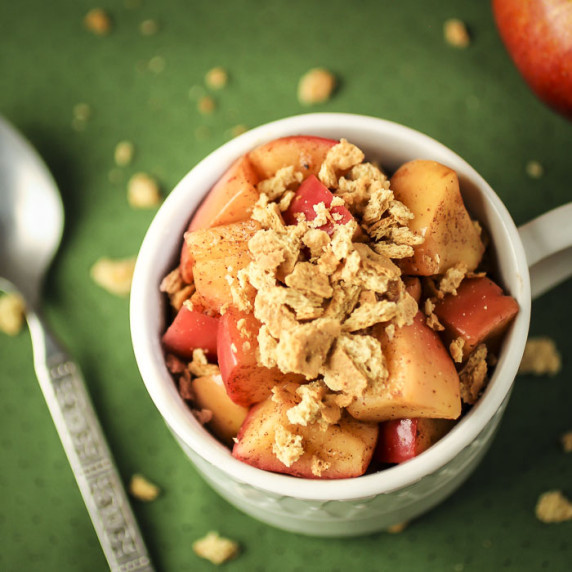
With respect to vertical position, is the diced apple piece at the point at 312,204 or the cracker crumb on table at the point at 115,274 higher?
the diced apple piece at the point at 312,204

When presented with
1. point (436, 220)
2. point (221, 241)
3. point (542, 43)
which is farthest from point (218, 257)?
point (542, 43)

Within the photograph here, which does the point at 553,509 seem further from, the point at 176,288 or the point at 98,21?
the point at 98,21

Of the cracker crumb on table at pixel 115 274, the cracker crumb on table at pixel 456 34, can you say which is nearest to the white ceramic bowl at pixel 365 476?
the cracker crumb on table at pixel 115 274

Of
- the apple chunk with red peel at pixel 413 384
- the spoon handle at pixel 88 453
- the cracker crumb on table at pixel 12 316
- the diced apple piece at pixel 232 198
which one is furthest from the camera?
the cracker crumb on table at pixel 12 316

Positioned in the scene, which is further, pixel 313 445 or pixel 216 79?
pixel 216 79

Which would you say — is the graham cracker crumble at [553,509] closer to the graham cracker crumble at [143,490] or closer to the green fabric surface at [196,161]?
the green fabric surface at [196,161]

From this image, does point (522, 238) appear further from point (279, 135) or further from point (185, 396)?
point (185, 396)

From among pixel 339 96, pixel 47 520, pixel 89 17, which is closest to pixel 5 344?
pixel 47 520
